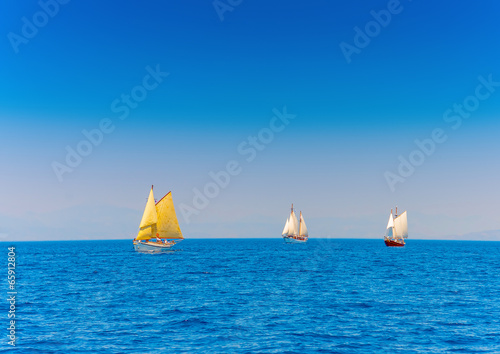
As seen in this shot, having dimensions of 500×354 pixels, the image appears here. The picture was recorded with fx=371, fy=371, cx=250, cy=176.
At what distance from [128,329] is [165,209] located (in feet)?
254

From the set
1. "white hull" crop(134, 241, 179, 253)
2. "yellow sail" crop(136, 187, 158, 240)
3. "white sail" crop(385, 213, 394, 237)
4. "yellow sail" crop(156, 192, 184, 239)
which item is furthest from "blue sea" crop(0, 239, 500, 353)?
"white sail" crop(385, 213, 394, 237)

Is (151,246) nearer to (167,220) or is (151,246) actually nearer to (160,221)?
(160,221)

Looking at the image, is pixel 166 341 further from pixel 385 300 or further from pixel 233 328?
pixel 385 300

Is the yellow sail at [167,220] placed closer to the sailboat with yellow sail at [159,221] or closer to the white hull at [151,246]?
the sailboat with yellow sail at [159,221]

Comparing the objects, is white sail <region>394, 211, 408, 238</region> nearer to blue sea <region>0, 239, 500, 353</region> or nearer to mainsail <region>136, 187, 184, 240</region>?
mainsail <region>136, 187, 184, 240</region>

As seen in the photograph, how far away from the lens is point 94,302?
40.3 meters

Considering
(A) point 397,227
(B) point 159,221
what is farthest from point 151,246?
(A) point 397,227

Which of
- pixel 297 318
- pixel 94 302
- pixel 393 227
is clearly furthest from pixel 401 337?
pixel 393 227

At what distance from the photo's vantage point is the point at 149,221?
10562cm

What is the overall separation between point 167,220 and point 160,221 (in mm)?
2020

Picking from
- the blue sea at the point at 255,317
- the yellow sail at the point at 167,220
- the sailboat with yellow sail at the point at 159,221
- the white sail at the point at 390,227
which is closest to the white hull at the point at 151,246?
the sailboat with yellow sail at the point at 159,221

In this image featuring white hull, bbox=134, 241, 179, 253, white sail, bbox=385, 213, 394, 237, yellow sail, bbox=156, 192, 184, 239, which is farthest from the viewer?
white sail, bbox=385, 213, 394, 237

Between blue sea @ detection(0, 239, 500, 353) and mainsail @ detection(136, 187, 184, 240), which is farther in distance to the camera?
mainsail @ detection(136, 187, 184, 240)

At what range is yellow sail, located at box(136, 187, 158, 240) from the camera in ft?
340
